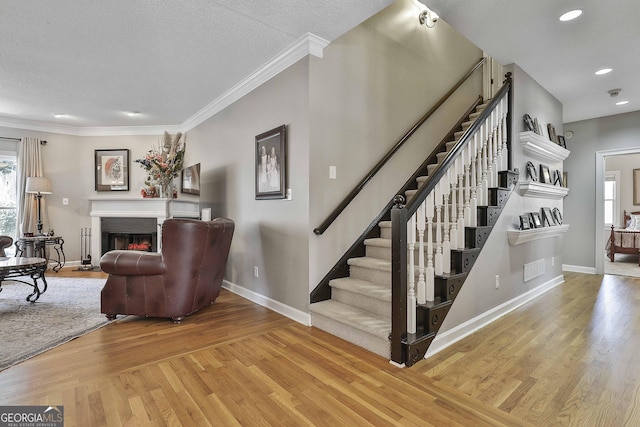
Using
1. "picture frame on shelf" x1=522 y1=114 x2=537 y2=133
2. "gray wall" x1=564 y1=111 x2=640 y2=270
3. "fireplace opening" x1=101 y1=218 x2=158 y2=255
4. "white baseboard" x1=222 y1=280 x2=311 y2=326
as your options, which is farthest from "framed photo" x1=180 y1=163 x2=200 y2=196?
"gray wall" x1=564 y1=111 x2=640 y2=270

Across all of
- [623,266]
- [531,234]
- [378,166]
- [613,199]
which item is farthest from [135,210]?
[613,199]

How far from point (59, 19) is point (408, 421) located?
3783mm

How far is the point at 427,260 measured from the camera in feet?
8.14

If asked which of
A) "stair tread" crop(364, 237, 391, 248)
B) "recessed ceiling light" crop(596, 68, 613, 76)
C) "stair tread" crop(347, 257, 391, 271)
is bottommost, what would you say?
"stair tread" crop(347, 257, 391, 271)

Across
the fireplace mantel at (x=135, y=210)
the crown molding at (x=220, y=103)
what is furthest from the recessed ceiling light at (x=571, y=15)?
the fireplace mantel at (x=135, y=210)

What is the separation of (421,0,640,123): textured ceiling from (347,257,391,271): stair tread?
6.86ft

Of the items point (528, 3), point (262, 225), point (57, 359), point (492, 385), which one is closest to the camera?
point (492, 385)

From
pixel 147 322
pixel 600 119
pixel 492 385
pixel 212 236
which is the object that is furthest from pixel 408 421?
pixel 600 119

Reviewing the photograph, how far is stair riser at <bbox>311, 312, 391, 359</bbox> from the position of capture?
7.32 ft

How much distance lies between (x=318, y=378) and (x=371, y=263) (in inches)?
46.6

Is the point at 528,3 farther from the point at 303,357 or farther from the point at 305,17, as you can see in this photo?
the point at 303,357

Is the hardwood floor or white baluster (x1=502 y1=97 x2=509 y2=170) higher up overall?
white baluster (x1=502 y1=97 x2=509 y2=170)

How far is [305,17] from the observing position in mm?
2559

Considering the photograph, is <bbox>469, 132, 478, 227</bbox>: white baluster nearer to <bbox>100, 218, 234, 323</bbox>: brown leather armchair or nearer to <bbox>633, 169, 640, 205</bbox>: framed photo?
<bbox>100, 218, 234, 323</bbox>: brown leather armchair
